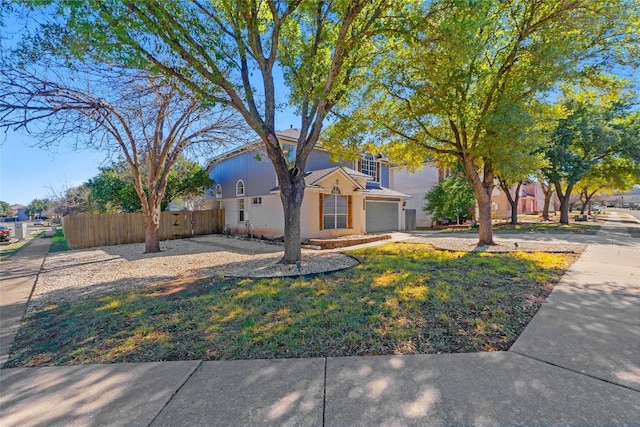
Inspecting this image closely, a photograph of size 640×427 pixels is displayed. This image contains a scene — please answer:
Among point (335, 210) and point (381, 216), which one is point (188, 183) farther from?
point (381, 216)

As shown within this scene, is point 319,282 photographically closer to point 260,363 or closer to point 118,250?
point 260,363

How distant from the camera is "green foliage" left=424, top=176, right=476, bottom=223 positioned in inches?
797

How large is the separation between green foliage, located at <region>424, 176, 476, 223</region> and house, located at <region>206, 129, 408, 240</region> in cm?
367

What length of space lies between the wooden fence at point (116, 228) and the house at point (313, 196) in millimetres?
2858

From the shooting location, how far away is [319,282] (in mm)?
6164

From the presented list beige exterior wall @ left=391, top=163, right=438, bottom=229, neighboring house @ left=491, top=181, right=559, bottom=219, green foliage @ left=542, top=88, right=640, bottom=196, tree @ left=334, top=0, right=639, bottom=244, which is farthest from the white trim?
neighboring house @ left=491, top=181, right=559, bottom=219

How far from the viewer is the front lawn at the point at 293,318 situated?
10.7 feet

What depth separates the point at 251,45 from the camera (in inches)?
291

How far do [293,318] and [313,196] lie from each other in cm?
1013

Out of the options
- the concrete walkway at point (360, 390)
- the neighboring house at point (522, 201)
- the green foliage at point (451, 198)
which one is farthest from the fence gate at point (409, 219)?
the concrete walkway at point (360, 390)

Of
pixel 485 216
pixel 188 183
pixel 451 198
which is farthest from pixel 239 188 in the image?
pixel 451 198

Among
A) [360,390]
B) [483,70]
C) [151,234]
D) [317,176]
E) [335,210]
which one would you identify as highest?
[483,70]

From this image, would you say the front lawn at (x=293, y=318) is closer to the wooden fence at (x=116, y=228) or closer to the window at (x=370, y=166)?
the wooden fence at (x=116, y=228)

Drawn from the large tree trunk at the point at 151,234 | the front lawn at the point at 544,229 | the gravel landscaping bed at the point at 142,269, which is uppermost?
the large tree trunk at the point at 151,234
